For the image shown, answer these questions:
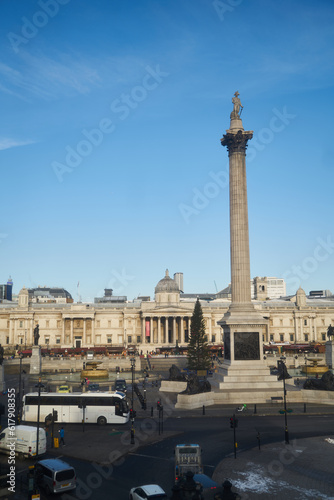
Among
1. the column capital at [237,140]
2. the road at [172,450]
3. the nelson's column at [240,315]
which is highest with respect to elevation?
the column capital at [237,140]

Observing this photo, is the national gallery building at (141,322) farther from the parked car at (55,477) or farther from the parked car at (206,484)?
the parked car at (206,484)

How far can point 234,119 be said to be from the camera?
58.8 meters

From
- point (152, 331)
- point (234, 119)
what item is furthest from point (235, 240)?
point (152, 331)

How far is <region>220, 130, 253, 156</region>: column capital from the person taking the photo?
186 ft

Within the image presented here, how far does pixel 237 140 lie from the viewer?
186 feet

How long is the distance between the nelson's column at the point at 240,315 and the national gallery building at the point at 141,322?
77.1 meters

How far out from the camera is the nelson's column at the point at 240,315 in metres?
49.6

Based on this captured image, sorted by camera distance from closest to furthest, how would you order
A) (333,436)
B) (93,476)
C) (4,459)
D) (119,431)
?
(93,476)
(4,459)
(333,436)
(119,431)

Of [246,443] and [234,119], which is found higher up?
[234,119]

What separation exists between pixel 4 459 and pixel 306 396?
32041 millimetres

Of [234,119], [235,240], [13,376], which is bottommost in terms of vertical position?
[13,376]

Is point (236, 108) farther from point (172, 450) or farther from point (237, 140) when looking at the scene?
point (172, 450)

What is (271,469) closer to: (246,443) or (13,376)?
(246,443)

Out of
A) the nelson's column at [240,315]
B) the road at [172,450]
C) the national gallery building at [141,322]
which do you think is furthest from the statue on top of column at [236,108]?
the national gallery building at [141,322]
